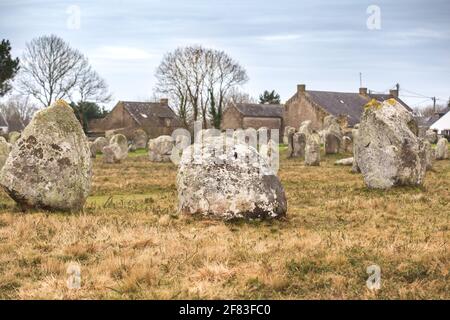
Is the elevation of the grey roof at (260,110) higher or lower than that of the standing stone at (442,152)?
higher

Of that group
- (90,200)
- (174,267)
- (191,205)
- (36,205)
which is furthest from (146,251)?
(90,200)

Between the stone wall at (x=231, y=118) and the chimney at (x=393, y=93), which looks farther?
the chimney at (x=393, y=93)

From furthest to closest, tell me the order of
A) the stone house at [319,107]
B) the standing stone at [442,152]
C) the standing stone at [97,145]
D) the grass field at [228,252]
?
the stone house at [319,107] < the standing stone at [97,145] < the standing stone at [442,152] < the grass field at [228,252]

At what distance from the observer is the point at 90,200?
1596 centimetres

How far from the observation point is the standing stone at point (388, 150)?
17031 millimetres

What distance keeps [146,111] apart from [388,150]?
58348 mm

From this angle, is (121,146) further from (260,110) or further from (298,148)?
(260,110)

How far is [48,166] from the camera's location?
40.7 ft

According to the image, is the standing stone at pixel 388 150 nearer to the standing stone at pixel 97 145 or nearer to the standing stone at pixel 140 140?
the standing stone at pixel 97 145

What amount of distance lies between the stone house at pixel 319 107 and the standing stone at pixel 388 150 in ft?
165

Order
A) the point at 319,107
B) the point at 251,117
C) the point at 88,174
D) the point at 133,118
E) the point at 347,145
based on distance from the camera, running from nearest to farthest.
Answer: the point at 88,174 < the point at 347,145 < the point at 319,107 < the point at 133,118 < the point at 251,117

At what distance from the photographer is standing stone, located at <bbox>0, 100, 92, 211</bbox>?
12.3 metres

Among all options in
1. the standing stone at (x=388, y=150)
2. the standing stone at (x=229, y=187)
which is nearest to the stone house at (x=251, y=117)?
the standing stone at (x=388, y=150)

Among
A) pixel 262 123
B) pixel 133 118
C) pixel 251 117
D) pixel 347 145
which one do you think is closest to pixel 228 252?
pixel 347 145
